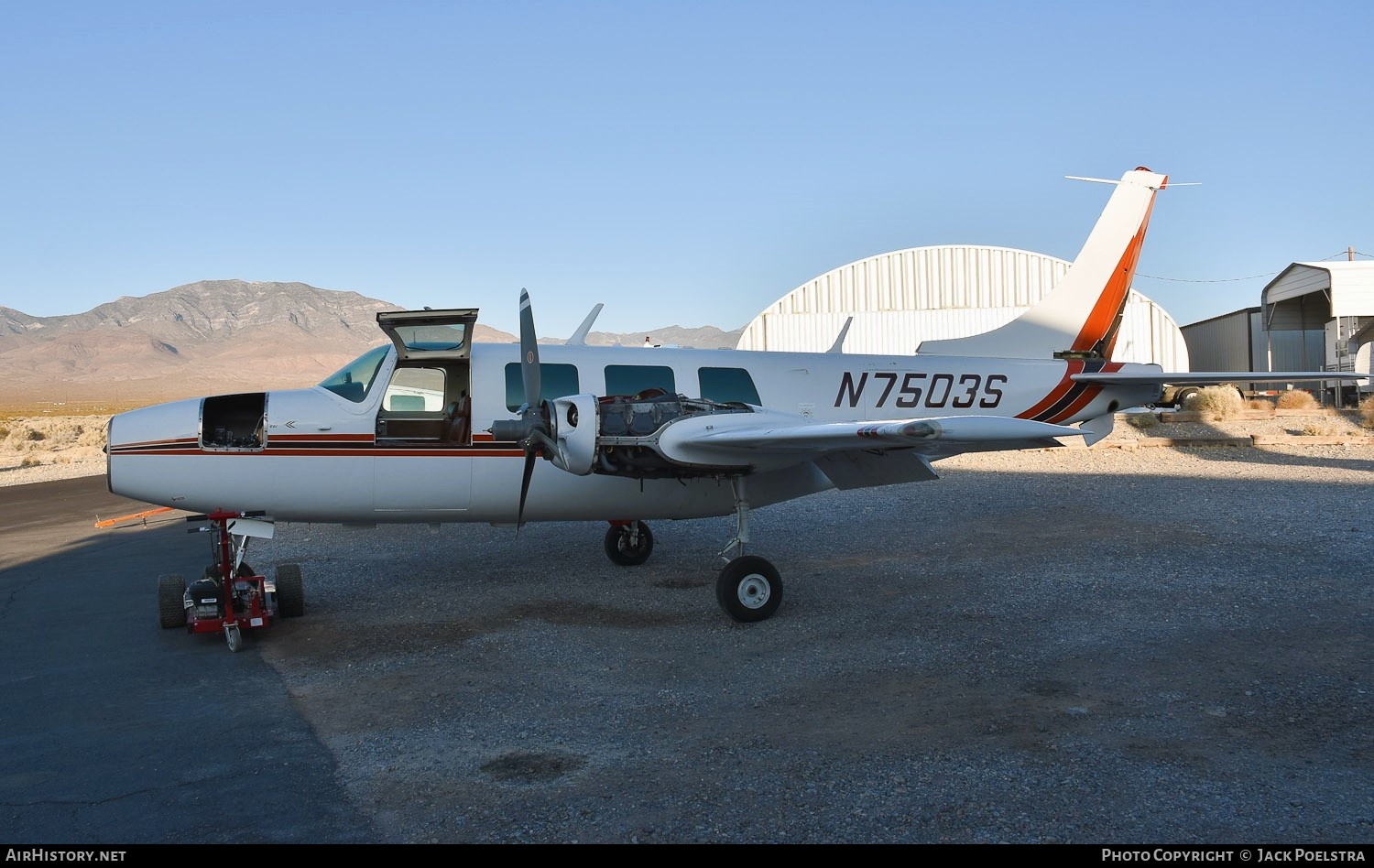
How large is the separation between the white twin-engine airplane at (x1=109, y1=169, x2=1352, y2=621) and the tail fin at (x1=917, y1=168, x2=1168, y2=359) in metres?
0.40

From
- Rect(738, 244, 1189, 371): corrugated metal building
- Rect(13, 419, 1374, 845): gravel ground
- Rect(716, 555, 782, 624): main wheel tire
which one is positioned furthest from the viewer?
Rect(738, 244, 1189, 371): corrugated metal building

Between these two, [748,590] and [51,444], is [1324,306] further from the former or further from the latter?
[51,444]

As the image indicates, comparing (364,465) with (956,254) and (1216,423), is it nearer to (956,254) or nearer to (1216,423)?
(1216,423)

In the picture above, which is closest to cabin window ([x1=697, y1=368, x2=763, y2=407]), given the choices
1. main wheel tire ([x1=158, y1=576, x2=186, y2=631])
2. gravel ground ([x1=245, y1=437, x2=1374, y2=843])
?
gravel ground ([x1=245, y1=437, x2=1374, y2=843])

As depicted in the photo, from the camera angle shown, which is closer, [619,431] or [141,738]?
[141,738]

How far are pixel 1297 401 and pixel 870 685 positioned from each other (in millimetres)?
33619

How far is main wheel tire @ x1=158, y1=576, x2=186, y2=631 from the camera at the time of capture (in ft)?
31.9

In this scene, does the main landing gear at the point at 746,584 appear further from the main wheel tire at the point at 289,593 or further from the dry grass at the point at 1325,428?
the dry grass at the point at 1325,428

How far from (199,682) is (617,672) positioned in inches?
138

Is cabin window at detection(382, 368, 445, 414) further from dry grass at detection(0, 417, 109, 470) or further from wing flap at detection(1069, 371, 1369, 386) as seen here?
dry grass at detection(0, 417, 109, 470)

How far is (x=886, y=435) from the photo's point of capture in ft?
27.2

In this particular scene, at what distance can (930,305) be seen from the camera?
4050cm

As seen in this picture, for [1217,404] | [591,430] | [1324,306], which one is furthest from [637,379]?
[1324,306]
